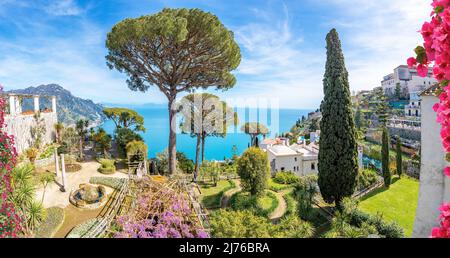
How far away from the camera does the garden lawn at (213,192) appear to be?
32.4 ft

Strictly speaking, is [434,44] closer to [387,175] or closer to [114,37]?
[114,37]

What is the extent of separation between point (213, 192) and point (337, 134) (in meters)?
6.52

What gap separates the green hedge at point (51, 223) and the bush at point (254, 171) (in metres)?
6.74

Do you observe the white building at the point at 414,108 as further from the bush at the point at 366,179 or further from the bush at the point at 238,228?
the bush at the point at 238,228

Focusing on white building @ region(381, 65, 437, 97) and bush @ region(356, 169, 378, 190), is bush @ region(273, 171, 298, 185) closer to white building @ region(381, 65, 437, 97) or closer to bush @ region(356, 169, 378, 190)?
bush @ region(356, 169, 378, 190)

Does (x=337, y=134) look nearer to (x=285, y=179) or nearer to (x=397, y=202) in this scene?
(x=285, y=179)

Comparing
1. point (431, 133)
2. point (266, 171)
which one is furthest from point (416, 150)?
point (431, 133)

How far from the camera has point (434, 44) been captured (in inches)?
48.2

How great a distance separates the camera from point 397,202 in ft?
37.8

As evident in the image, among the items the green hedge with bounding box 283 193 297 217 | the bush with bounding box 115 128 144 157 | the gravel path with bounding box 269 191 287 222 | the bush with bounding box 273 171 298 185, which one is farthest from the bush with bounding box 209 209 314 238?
the bush with bounding box 115 128 144 157

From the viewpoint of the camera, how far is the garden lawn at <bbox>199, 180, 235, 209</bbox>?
9875 mm

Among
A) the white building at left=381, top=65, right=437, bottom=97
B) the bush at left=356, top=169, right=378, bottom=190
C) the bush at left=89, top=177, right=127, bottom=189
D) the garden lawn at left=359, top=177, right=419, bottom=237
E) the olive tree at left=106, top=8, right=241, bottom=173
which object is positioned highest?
the white building at left=381, top=65, right=437, bottom=97

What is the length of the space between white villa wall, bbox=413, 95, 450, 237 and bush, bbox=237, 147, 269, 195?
585 centimetres
